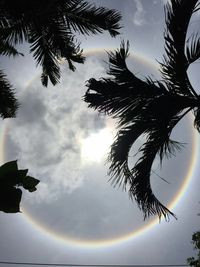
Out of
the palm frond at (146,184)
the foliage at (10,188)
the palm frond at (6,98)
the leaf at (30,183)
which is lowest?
the foliage at (10,188)

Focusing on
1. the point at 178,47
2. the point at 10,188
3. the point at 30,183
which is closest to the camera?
the point at 10,188

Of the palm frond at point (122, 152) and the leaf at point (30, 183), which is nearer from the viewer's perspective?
the leaf at point (30, 183)

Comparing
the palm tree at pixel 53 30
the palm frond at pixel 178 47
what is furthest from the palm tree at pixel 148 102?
the palm tree at pixel 53 30

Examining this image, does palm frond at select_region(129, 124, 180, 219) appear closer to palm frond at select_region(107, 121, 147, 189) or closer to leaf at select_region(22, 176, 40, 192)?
palm frond at select_region(107, 121, 147, 189)

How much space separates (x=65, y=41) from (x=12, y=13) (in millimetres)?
2005

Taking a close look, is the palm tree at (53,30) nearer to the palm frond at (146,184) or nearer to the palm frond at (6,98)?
the palm frond at (6,98)

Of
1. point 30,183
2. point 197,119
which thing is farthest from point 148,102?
point 30,183

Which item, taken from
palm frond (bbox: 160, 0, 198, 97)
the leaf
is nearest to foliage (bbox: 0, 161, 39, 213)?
the leaf

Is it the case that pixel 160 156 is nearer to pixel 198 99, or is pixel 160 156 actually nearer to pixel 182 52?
pixel 198 99

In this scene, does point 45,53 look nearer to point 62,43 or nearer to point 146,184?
point 62,43

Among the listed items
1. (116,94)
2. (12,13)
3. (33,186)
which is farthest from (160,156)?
(12,13)

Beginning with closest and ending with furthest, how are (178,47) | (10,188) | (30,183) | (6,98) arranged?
(10,188) < (30,183) < (178,47) < (6,98)

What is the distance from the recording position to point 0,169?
131 centimetres

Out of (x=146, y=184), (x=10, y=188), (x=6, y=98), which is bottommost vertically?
(x=10, y=188)
